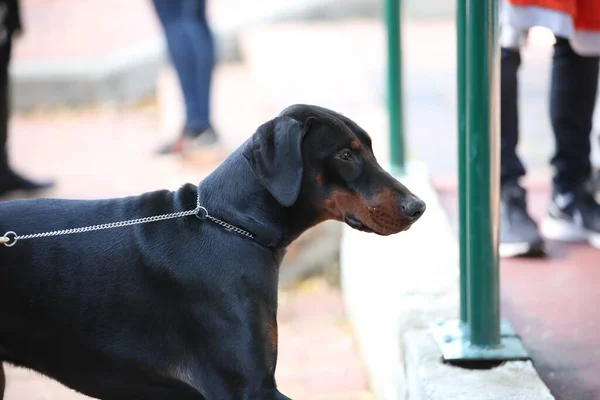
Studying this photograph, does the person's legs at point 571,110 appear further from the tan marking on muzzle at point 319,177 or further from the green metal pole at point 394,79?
the tan marking on muzzle at point 319,177

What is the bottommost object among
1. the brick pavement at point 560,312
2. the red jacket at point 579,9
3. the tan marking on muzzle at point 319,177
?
the brick pavement at point 560,312

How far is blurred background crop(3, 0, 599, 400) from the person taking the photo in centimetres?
470

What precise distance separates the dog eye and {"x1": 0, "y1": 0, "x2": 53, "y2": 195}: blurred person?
3444 millimetres

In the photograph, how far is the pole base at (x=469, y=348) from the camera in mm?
3000

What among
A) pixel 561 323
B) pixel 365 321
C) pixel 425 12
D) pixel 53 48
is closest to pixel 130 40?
pixel 53 48

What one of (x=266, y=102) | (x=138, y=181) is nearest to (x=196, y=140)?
(x=138, y=181)

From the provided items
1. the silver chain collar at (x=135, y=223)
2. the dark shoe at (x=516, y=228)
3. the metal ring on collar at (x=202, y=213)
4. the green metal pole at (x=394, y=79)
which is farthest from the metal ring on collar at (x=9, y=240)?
the green metal pole at (x=394, y=79)

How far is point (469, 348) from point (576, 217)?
4.76 feet

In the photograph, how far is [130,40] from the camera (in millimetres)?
10547

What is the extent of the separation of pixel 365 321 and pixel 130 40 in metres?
7.12

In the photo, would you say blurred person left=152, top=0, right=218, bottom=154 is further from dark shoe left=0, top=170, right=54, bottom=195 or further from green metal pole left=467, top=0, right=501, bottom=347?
green metal pole left=467, top=0, right=501, bottom=347

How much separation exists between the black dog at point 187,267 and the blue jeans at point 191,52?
3495mm

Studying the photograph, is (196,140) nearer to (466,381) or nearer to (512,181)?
(512,181)

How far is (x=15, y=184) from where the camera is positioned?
5773 millimetres
